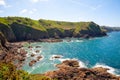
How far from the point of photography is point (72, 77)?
7494cm

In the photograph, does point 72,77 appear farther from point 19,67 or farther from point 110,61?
point 110,61

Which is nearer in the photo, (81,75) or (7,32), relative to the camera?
(81,75)

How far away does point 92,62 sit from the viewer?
346 ft

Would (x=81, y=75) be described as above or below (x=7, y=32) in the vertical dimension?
below

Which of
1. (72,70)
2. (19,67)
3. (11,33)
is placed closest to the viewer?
(72,70)

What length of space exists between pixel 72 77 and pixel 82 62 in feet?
102

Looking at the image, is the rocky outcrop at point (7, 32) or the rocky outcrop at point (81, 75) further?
the rocky outcrop at point (7, 32)

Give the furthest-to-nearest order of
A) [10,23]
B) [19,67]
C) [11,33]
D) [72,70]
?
[10,23] < [11,33] < [19,67] < [72,70]

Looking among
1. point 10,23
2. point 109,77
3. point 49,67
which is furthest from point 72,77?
point 10,23

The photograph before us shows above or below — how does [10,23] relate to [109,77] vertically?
above

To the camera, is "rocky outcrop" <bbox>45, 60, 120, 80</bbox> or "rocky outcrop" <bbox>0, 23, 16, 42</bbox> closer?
"rocky outcrop" <bbox>45, 60, 120, 80</bbox>

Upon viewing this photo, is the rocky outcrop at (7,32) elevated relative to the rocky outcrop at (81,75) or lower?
elevated

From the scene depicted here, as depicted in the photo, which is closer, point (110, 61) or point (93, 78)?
point (93, 78)

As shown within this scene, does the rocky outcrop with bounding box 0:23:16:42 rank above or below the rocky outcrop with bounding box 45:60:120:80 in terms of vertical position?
above
